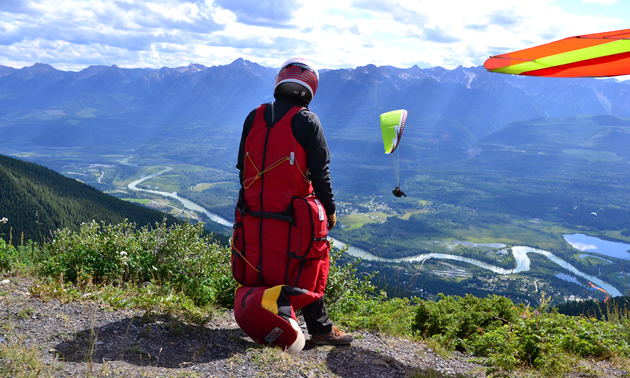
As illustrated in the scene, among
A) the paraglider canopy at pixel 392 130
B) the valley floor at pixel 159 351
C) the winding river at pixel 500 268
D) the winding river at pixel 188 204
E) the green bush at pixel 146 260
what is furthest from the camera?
the winding river at pixel 188 204

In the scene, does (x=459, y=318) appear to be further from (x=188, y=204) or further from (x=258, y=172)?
(x=188, y=204)

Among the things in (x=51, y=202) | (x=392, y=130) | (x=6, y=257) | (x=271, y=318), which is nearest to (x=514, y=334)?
(x=271, y=318)

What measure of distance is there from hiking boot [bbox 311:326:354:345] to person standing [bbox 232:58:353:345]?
1.74 ft

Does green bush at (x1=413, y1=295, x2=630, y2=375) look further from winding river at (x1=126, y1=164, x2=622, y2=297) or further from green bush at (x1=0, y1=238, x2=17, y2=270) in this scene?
winding river at (x1=126, y1=164, x2=622, y2=297)

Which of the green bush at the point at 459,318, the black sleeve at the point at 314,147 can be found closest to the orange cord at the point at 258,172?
the black sleeve at the point at 314,147

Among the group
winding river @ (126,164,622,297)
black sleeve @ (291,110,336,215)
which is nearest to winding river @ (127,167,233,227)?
winding river @ (126,164,622,297)

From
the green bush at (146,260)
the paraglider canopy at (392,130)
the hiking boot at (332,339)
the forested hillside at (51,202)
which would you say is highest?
the paraglider canopy at (392,130)

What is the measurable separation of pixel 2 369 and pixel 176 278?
9.33 ft

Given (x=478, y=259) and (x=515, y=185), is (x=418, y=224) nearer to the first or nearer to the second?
(x=478, y=259)

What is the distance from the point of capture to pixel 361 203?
159 meters

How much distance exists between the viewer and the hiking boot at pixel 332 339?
4359 mm

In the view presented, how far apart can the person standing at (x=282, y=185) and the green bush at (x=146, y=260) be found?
1.49 meters

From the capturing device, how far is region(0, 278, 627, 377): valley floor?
10.1 feet

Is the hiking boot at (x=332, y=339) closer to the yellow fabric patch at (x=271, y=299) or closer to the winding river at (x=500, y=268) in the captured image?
the yellow fabric patch at (x=271, y=299)
